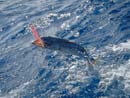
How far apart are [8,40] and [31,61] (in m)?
3.09

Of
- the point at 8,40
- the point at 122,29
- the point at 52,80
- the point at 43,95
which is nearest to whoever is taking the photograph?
the point at 43,95

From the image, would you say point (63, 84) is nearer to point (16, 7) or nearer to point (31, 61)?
point (31, 61)

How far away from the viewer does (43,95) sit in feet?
37.5

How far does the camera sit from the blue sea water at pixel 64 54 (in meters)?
11.4

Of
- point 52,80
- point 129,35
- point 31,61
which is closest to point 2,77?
point 31,61

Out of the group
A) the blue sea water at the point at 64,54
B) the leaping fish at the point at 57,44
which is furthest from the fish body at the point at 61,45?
the blue sea water at the point at 64,54

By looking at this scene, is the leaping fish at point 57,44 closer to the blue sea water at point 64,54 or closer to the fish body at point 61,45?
the fish body at point 61,45

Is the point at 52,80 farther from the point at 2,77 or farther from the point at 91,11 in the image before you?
the point at 91,11

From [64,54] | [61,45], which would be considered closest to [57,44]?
[61,45]

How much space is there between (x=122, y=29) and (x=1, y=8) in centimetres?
954

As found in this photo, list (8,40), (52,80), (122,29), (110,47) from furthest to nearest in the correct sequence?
(8,40) → (122,29) → (110,47) → (52,80)

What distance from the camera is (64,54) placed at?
13.6 m

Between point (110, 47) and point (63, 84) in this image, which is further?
point (110, 47)

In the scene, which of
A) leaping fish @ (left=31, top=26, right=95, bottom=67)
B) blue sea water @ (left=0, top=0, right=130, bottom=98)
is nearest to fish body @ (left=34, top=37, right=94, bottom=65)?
Answer: leaping fish @ (left=31, top=26, right=95, bottom=67)
